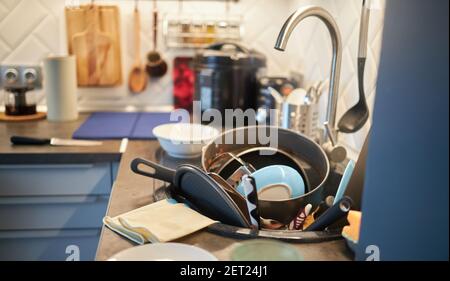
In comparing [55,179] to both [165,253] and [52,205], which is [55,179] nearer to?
[52,205]

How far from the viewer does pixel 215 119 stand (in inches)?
60.4

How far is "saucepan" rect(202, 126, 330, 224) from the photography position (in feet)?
3.16

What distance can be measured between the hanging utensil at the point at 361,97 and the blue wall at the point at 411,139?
1.81ft

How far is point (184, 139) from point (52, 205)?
42cm

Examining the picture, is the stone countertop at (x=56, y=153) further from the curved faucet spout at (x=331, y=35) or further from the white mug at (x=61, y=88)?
the curved faucet spout at (x=331, y=35)

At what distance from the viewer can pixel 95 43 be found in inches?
66.9

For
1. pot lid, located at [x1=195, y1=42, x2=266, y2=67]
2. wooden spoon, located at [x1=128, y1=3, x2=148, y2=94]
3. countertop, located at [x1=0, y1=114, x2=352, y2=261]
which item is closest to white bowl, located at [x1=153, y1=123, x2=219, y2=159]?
countertop, located at [x1=0, y1=114, x2=352, y2=261]

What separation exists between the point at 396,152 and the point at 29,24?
1464mm

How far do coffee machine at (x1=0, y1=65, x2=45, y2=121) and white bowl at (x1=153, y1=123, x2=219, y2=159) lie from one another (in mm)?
566

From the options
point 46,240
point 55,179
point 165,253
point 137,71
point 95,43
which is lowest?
point 46,240

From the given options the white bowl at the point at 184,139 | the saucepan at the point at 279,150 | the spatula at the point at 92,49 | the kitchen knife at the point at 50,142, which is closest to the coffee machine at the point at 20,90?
the spatula at the point at 92,49

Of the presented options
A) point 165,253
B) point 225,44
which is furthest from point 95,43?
point 165,253

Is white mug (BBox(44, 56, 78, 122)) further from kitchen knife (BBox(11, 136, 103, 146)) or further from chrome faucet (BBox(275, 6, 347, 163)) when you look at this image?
chrome faucet (BBox(275, 6, 347, 163))
